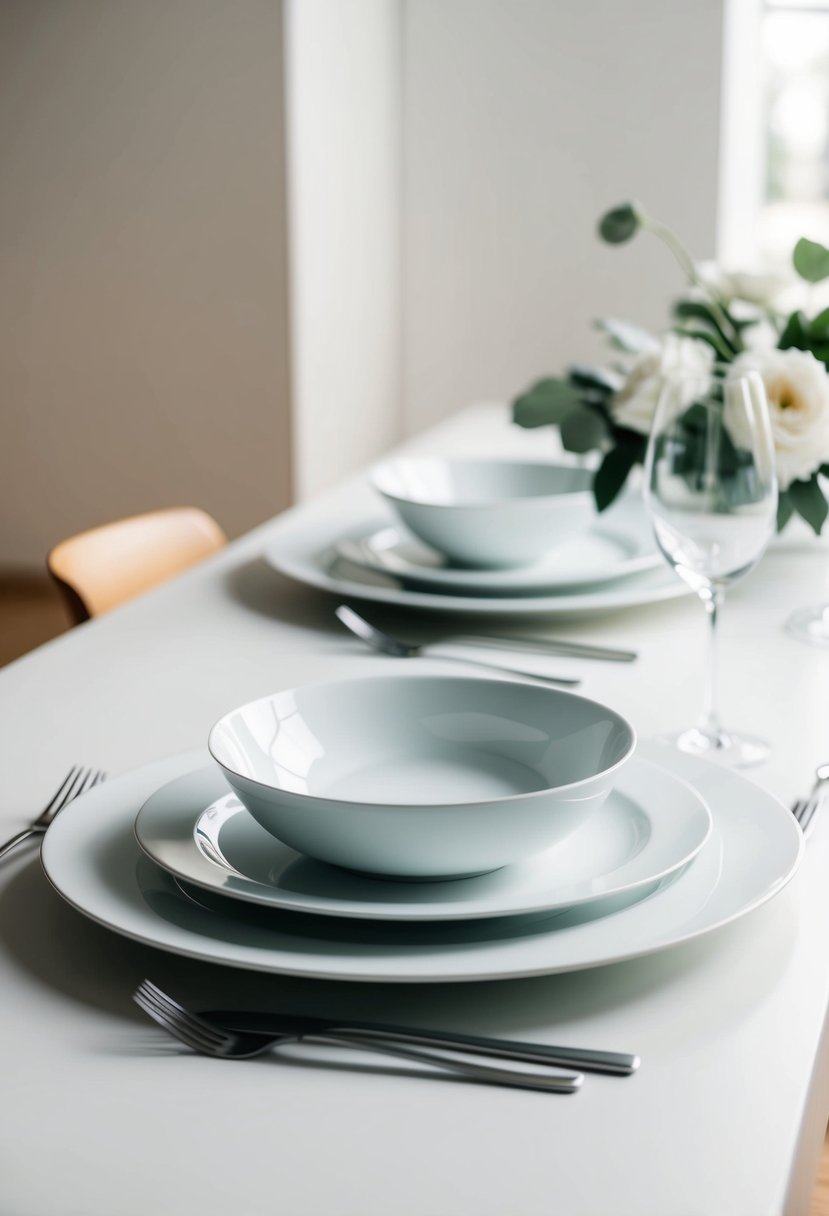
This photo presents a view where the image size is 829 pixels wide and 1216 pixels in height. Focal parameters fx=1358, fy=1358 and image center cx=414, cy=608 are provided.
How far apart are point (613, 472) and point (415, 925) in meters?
0.73

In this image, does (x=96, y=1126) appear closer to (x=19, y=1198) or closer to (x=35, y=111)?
(x=19, y=1198)

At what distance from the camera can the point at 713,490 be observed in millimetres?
857

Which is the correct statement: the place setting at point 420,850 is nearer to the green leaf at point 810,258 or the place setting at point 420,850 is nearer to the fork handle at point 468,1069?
the fork handle at point 468,1069

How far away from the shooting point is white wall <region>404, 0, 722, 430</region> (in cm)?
398

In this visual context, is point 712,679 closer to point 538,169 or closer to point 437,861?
point 437,861

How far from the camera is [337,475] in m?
4.19

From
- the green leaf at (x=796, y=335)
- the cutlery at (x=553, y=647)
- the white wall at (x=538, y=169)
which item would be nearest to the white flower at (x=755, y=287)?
the green leaf at (x=796, y=335)

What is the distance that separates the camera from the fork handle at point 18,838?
2.23 feet

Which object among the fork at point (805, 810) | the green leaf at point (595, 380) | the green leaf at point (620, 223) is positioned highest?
the green leaf at point (620, 223)

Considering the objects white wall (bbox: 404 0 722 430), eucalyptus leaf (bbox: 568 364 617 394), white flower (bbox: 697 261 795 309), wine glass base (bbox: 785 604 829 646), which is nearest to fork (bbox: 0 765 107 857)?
wine glass base (bbox: 785 604 829 646)

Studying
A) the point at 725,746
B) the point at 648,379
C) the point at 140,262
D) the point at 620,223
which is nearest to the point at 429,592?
the point at 648,379

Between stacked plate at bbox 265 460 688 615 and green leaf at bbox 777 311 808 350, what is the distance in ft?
0.73

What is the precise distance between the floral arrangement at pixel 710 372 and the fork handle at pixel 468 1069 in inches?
22.4

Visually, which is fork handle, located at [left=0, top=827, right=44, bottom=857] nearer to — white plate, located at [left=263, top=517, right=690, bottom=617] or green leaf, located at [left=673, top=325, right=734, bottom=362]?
white plate, located at [left=263, top=517, right=690, bottom=617]
